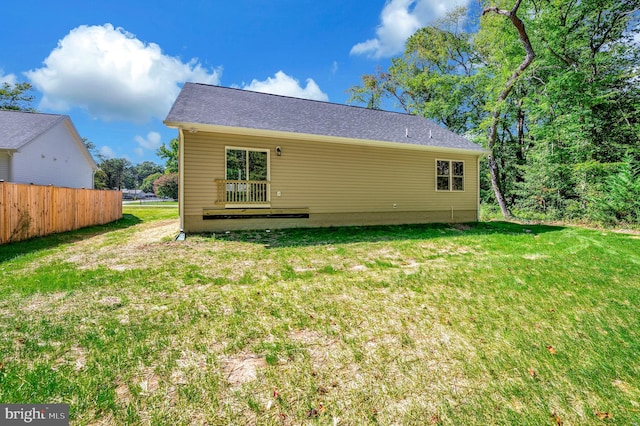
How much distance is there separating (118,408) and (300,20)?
705 inches

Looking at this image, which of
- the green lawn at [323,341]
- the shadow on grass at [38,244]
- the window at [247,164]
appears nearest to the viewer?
the green lawn at [323,341]

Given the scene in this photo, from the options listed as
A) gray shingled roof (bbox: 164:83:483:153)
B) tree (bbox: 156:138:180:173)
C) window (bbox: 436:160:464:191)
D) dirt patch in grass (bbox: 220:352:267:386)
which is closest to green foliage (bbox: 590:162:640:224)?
gray shingled roof (bbox: 164:83:483:153)

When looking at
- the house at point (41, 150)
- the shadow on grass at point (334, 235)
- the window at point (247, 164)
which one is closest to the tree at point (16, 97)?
the house at point (41, 150)

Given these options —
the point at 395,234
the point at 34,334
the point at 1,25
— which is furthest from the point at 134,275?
the point at 1,25

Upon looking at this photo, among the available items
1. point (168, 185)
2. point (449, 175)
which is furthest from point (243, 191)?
point (168, 185)

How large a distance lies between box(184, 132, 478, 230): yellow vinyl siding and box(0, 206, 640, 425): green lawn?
364 cm

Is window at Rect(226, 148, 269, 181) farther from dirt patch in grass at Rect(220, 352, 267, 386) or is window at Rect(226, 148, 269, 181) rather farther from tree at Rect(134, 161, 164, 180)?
tree at Rect(134, 161, 164, 180)

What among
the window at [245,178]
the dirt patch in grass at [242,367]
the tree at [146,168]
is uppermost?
the tree at [146,168]

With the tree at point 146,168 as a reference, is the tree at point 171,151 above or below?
below

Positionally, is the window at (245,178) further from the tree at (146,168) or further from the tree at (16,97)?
the tree at (146,168)

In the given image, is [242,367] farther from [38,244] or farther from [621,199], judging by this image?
[621,199]

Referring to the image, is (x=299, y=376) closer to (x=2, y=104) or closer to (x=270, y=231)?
(x=270, y=231)

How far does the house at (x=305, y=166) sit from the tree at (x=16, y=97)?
25950 mm

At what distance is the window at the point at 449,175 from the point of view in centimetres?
1135
